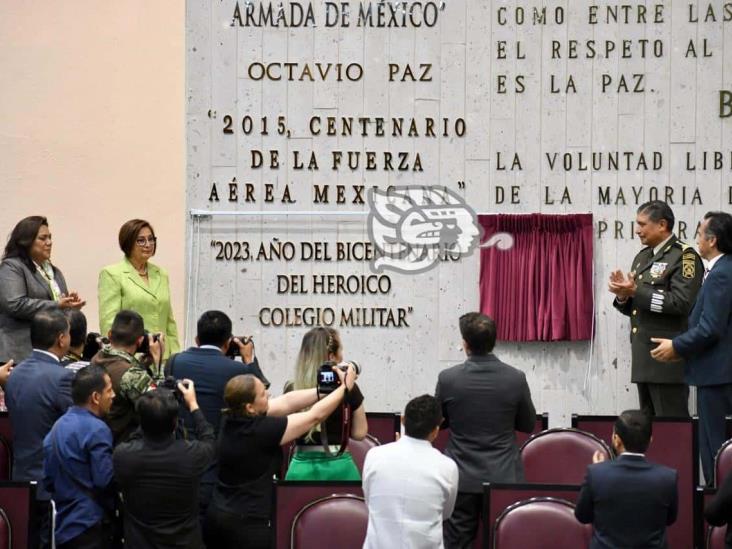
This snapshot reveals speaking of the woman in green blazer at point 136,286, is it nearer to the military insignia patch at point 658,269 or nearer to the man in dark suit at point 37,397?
the man in dark suit at point 37,397

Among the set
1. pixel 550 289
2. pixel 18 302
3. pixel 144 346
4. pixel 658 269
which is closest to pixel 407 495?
Answer: pixel 144 346

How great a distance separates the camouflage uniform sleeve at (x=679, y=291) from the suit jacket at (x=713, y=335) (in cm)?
47

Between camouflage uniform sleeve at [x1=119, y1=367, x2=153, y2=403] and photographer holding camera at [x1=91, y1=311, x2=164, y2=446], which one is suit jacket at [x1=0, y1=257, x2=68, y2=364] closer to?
photographer holding camera at [x1=91, y1=311, x2=164, y2=446]

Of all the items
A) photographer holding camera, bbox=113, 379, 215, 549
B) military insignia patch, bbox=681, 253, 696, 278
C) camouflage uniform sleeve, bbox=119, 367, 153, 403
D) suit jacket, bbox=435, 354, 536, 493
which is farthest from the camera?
military insignia patch, bbox=681, 253, 696, 278

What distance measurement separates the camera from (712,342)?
743 centimetres

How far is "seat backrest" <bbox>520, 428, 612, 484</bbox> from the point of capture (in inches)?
244

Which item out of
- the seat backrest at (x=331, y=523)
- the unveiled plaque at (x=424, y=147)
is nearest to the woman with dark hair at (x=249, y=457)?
the seat backrest at (x=331, y=523)

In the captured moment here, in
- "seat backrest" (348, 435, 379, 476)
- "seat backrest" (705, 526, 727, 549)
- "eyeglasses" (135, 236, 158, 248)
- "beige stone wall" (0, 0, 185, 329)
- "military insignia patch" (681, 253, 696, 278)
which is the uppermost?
"beige stone wall" (0, 0, 185, 329)

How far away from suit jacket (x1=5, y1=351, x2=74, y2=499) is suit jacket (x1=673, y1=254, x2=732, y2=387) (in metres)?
3.43

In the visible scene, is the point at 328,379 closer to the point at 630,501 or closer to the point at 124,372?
the point at 124,372

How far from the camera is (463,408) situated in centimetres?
582

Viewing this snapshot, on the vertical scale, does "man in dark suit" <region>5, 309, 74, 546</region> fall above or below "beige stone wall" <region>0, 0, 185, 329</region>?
below

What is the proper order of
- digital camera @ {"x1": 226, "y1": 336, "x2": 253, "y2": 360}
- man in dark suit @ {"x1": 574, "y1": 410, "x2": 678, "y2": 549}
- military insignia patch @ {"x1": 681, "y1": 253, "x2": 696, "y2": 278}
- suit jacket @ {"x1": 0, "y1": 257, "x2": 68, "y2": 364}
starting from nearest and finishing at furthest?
man in dark suit @ {"x1": 574, "y1": 410, "x2": 678, "y2": 549}, digital camera @ {"x1": 226, "y1": 336, "x2": 253, "y2": 360}, suit jacket @ {"x1": 0, "y1": 257, "x2": 68, "y2": 364}, military insignia patch @ {"x1": 681, "y1": 253, "x2": 696, "y2": 278}

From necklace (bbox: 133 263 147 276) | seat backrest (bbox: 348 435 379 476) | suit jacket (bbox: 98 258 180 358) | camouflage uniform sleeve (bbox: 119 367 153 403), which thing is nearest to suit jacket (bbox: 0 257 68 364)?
suit jacket (bbox: 98 258 180 358)
